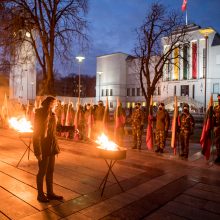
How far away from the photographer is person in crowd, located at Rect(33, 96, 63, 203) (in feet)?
18.9

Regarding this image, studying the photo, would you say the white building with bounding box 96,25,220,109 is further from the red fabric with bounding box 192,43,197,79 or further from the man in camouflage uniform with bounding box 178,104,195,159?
the man in camouflage uniform with bounding box 178,104,195,159

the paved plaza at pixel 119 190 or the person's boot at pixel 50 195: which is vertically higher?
the person's boot at pixel 50 195

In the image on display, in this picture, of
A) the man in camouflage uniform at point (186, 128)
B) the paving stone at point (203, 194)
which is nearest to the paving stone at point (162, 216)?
the paving stone at point (203, 194)

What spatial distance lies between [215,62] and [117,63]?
2612 centimetres

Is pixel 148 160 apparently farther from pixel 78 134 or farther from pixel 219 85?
pixel 219 85

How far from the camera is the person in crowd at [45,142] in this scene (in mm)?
5750

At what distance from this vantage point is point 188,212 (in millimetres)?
5680

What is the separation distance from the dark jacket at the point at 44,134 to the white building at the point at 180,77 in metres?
40.1

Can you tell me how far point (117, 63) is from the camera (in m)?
75.1

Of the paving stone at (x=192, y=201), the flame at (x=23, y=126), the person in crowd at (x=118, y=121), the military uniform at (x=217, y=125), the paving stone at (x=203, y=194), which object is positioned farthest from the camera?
the person in crowd at (x=118, y=121)

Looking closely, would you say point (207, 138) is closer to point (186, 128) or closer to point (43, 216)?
point (186, 128)

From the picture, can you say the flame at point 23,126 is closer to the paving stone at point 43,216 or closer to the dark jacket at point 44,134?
the dark jacket at point 44,134

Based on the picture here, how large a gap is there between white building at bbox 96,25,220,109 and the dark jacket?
4006 cm

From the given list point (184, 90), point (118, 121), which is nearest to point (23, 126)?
point (118, 121)
